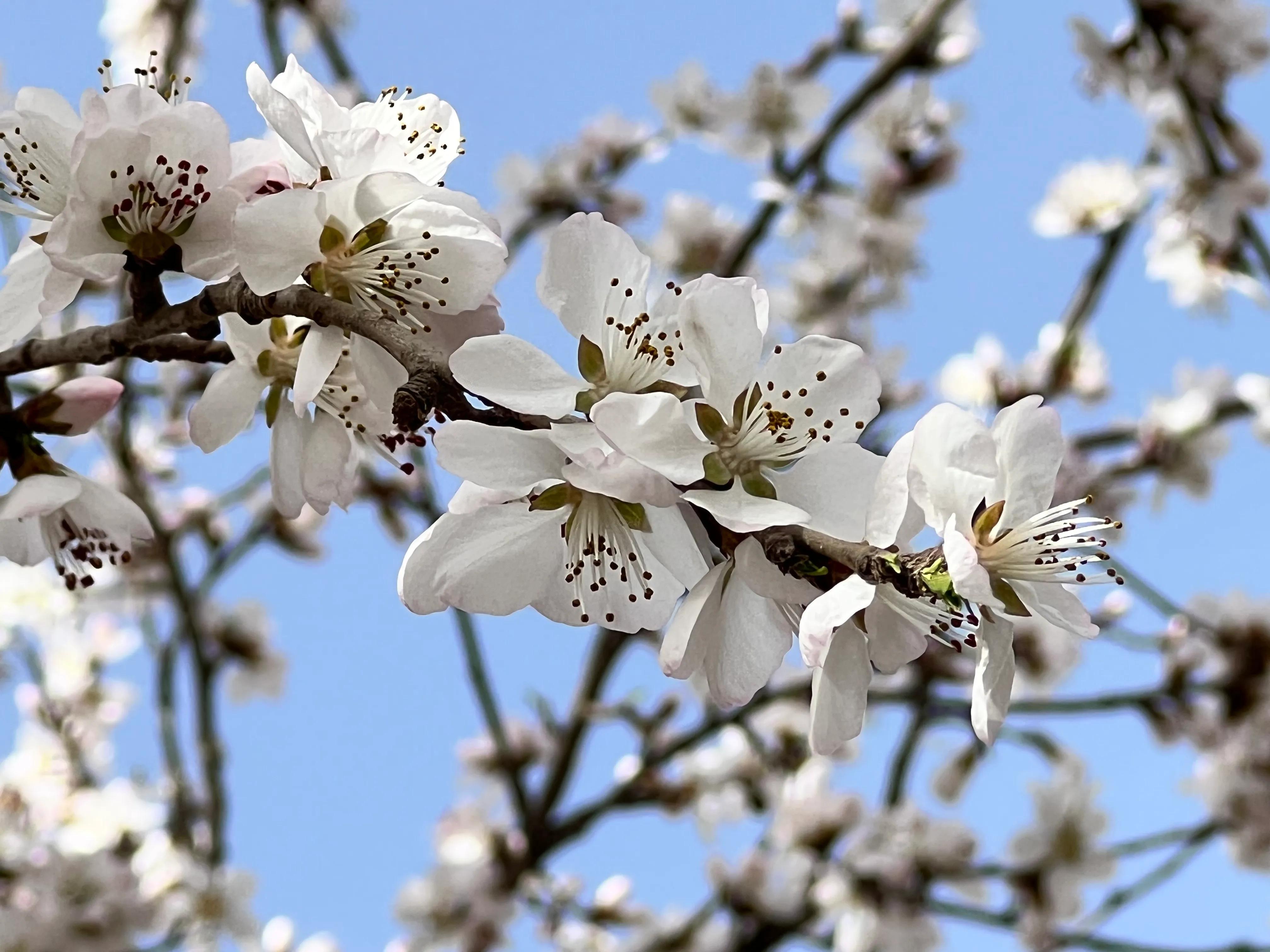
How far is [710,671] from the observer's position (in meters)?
0.62

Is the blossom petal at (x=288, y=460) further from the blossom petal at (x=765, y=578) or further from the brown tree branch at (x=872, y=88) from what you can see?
the brown tree branch at (x=872, y=88)

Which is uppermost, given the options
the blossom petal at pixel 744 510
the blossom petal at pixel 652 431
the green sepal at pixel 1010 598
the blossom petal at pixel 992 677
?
the blossom petal at pixel 652 431

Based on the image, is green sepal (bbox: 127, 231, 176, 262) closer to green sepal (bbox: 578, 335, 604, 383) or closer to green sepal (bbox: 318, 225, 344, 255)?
green sepal (bbox: 318, 225, 344, 255)

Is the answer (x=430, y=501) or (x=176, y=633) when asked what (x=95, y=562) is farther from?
(x=176, y=633)

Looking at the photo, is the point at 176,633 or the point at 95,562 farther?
the point at 176,633

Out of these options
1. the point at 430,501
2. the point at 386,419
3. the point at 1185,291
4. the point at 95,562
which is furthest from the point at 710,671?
the point at 1185,291

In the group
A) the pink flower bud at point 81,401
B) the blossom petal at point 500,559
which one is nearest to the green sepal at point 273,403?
the pink flower bud at point 81,401

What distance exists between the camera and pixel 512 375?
1.90 ft

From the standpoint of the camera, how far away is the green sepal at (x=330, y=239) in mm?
652

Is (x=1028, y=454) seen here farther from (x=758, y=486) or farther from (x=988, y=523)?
(x=758, y=486)

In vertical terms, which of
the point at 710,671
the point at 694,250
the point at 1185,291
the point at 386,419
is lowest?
the point at 710,671

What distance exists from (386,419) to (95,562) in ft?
1.04

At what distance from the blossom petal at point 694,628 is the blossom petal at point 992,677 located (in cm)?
14

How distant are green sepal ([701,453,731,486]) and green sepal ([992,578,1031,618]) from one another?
15 centimetres
